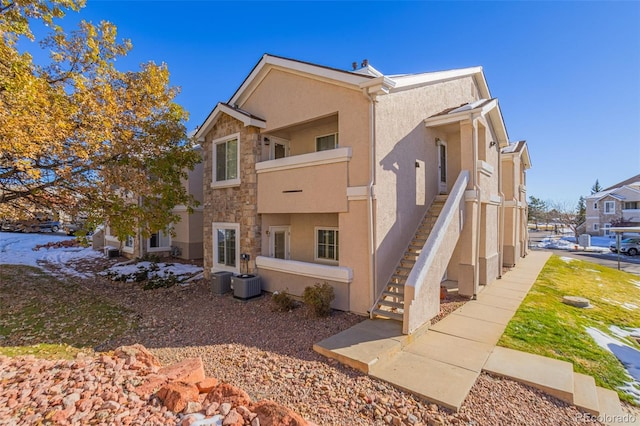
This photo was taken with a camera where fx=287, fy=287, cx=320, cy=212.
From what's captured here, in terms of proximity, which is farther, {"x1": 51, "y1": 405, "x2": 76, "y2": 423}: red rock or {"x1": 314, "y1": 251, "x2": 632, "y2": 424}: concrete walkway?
{"x1": 314, "y1": 251, "x2": 632, "y2": 424}: concrete walkway

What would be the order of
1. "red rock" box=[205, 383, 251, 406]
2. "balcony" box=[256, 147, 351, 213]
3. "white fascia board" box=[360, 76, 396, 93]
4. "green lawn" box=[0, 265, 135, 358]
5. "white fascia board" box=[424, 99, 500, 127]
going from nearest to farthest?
"red rock" box=[205, 383, 251, 406] < "green lawn" box=[0, 265, 135, 358] < "white fascia board" box=[360, 76, 396, 93] < "balcony" box=[256, 147, 351, 213] < "white fascia board" box=[424, 99, 500, 127]

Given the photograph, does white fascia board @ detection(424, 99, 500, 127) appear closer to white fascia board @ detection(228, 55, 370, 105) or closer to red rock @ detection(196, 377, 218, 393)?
white fascia board @ detection(228, 55, 370, 105)

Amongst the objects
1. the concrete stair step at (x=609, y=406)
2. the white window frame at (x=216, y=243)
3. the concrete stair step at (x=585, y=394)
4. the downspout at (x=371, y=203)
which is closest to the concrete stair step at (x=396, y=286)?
the downspout at (x=371, y=203)

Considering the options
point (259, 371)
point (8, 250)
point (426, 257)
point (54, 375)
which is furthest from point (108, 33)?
point (8, 250)

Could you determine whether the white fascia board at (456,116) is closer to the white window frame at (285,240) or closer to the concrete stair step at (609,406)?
the white window frame at (285,240)

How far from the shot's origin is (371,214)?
855 centimetres

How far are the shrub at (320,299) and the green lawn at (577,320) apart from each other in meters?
4.57

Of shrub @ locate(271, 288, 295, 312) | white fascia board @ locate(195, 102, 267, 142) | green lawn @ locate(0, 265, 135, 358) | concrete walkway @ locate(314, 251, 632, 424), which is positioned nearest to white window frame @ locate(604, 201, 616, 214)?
concrete walkway @ locate(314, 251, 632, 424)

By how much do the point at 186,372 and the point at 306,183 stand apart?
6649 mm

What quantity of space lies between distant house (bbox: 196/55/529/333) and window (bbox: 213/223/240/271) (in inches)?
2.8

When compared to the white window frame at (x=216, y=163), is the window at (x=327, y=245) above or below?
below

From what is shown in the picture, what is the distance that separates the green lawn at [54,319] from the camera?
698 centimetres

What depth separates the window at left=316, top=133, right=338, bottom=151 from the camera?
1145 centimetres

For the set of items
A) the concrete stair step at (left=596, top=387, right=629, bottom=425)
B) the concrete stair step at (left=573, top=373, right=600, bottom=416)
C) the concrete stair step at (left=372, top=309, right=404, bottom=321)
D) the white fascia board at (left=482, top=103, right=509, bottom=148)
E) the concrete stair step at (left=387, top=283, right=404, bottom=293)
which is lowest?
the concrete stair step at (left=596, top=387, right=629, bottom=425)
